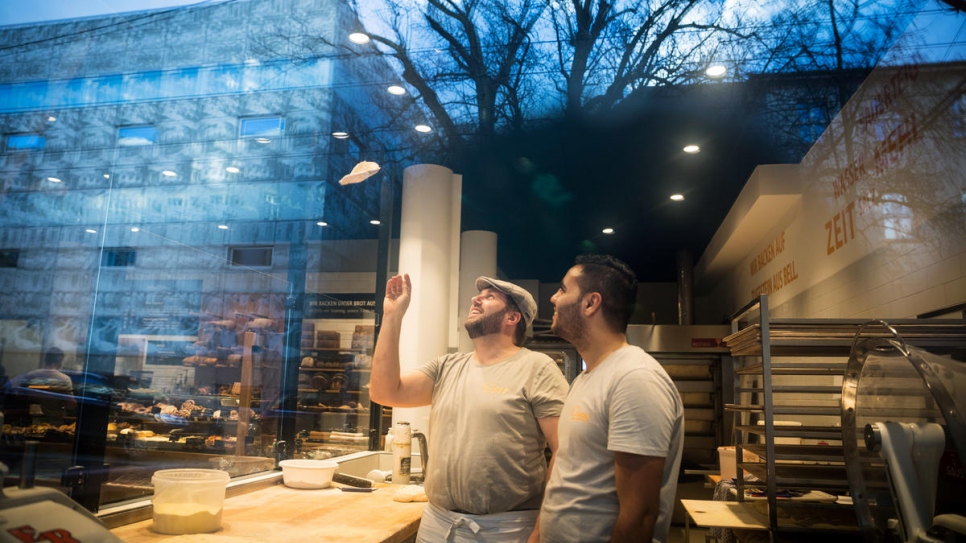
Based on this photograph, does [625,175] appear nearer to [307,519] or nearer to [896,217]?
[896,217]

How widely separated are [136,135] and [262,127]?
1.49m

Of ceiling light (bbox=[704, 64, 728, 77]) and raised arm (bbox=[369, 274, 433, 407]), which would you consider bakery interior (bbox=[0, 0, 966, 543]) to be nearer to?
ceiling light (bbox=[704, 64, 728, 77])

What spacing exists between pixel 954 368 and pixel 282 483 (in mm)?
2872

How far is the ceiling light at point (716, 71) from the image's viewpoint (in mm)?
4887

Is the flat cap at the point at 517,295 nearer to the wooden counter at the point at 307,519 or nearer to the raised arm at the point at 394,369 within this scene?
the raised arm at the point at 394,369

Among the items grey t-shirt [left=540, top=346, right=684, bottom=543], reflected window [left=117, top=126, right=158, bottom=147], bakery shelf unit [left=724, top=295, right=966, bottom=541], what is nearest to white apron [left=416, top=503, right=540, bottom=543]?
grey t-shirt [left=540, top=346, right=684, bottom=543]

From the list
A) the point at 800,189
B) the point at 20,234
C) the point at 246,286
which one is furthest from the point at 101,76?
the point at 800,189

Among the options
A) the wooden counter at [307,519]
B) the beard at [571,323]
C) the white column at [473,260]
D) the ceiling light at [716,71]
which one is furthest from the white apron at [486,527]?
the white column at [473,260]

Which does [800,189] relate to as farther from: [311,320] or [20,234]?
[20,234]

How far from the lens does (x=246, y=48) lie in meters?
4.98

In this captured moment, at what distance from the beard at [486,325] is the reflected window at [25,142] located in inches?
82.7

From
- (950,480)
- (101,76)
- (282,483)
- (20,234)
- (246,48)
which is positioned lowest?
(282,483)

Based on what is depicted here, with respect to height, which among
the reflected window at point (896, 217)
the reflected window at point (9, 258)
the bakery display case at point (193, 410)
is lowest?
the bakery display case at point (193, 410)

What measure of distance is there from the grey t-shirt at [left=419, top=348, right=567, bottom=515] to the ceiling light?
11.5 feet
